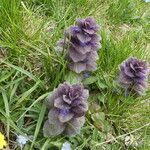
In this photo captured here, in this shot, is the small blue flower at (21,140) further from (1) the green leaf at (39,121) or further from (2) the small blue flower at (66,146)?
(2) the small blue flower at (66,146)

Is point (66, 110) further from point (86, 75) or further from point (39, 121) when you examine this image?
point (86, 75)

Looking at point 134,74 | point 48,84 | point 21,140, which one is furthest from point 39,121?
point 134,74

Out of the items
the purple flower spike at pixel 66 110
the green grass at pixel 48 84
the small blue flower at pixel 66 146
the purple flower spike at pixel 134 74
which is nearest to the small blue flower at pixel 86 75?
the green grass at pixel 48 84

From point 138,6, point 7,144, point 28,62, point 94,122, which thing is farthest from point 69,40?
point 138,6

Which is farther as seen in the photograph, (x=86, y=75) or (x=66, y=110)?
(x=86, y=75)

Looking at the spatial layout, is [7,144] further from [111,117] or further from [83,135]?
[111,117]

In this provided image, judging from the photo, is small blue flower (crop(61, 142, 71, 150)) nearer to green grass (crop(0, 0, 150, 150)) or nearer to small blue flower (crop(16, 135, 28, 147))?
green grass (crop(0, 0, 150, 150))

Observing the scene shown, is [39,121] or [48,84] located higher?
[48,84]
